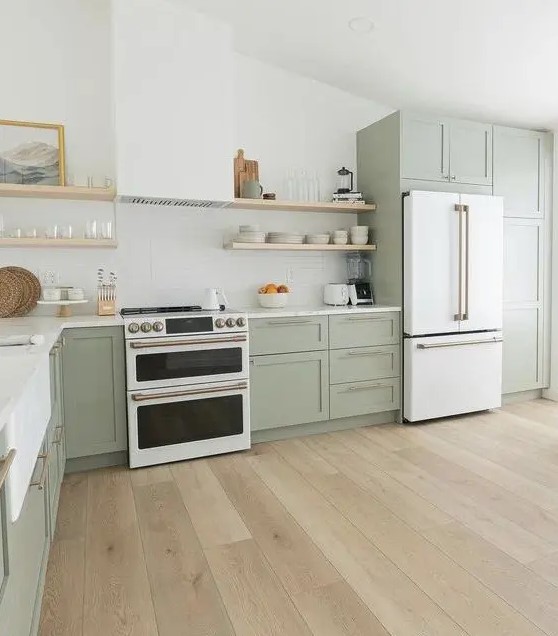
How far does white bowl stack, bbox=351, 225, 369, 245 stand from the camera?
4.09 m

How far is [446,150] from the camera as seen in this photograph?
3.98m

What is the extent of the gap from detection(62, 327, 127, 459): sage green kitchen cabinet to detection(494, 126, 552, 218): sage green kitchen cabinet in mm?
3271

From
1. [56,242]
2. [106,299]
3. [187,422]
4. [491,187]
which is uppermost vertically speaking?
[491,187]

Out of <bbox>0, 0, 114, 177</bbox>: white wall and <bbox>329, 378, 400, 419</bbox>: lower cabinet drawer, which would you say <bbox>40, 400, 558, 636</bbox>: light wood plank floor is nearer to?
<bbox>329, 378, 400, 419</bbox>: lower cabinet drawer

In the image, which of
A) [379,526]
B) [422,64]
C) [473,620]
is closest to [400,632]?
[473,620]

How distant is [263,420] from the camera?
3.55m

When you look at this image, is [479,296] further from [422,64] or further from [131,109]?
[131,109]

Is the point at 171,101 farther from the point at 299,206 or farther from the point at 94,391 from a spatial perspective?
the point at 94,391

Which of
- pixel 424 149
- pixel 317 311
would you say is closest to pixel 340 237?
pixel 317 311

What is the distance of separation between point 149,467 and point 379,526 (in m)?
1.48

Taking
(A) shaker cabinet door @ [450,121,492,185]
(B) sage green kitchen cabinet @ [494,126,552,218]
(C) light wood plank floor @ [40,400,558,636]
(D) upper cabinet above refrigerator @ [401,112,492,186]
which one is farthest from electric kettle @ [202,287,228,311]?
(B) sage green kitchen cabinet @ [494,126,552,218]

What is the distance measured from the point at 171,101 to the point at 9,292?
1613 millimetres

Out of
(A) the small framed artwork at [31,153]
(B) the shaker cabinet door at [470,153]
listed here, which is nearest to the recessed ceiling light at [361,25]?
(B) the shaker cabinet door at [470,153]

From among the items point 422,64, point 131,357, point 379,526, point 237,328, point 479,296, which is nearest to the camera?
point 379,526
